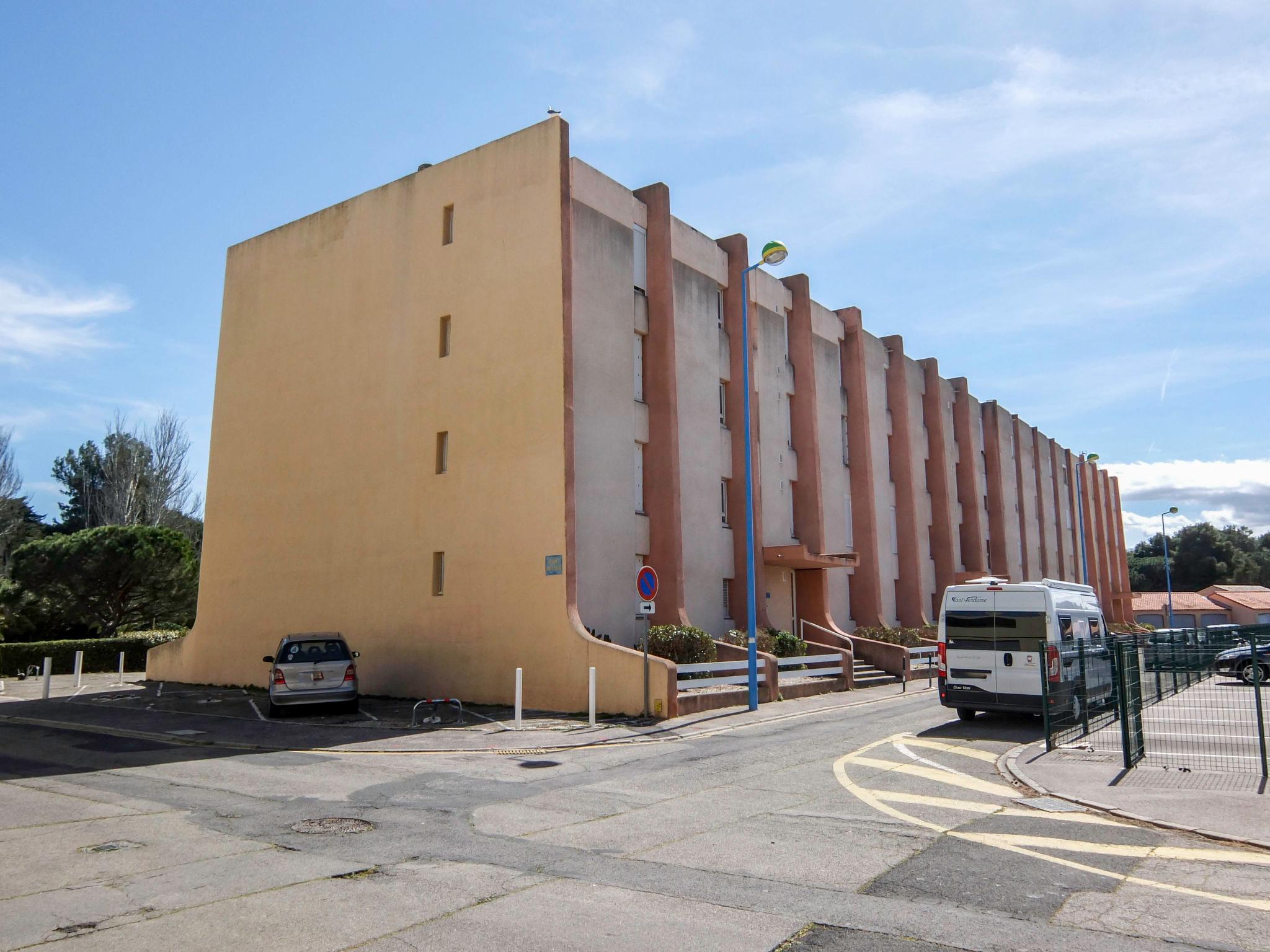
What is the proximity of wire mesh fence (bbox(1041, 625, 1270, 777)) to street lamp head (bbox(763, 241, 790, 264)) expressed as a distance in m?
9.36

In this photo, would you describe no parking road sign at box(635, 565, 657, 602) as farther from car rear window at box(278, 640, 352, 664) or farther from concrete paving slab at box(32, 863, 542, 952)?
concrete paving slab at box(32, 863, 542, 952)

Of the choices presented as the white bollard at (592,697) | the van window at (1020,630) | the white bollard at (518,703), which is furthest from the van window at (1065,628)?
the white bollard at (518,703)

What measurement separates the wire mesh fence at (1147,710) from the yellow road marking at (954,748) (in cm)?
87

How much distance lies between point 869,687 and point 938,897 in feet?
67.3

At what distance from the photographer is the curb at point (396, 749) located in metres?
13.6

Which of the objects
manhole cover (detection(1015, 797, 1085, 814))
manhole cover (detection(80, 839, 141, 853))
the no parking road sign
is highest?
the no parking road sign

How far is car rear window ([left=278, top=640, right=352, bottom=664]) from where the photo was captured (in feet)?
59.1

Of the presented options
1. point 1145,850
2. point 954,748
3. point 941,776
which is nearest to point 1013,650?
point 954,748

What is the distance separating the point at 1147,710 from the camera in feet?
47.4

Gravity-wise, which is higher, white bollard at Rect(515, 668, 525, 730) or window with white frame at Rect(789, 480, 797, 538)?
window with white frame at Rect(789, 480, 797, 538)

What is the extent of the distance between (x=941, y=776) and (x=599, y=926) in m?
6.88

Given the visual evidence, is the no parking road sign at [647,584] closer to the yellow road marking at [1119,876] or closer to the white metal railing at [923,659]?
the yellow road marking at [1119,876]

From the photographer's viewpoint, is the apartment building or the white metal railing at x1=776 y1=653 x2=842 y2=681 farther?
the white metal railing at x1=776 y1=653 x2=842 y2=681

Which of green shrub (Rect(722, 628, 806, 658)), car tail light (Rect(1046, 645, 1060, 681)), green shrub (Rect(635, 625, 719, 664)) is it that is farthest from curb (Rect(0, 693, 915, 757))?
green shrub (Rect(722, 628, 806, 658))
